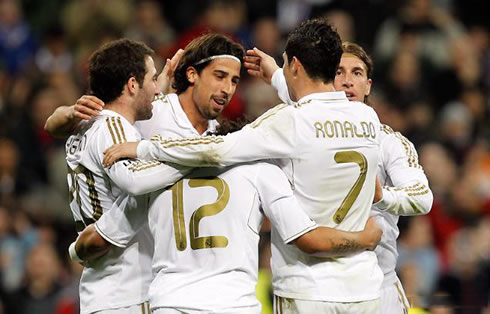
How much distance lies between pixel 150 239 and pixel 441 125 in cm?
613

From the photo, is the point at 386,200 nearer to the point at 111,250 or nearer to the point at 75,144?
the point at 111,250

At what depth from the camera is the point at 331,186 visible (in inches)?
182

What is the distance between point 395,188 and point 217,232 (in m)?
1.01

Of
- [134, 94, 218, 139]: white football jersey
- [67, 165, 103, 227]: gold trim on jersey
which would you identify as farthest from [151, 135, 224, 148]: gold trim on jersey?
[134, 94, 218, 139]: white football jersey

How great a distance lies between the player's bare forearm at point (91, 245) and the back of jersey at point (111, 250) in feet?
0.20

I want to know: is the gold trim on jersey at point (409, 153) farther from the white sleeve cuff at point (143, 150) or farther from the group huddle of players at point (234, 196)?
the white sleeve cuff at point (143, 150)

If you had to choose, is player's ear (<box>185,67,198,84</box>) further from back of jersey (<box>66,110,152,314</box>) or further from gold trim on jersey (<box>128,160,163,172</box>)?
→ gold trim on jersey (<box>128,160,163,172</box>)

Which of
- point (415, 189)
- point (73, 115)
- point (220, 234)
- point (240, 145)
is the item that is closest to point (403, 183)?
point (415, 189)

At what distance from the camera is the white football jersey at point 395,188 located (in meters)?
4.96

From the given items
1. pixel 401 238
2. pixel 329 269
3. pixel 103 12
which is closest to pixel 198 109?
pixel 329 269

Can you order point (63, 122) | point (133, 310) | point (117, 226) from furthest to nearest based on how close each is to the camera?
point (63, 122), point (133, 310), point (117, 226)

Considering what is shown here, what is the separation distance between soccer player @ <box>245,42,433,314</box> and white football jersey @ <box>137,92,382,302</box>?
1.14 ft

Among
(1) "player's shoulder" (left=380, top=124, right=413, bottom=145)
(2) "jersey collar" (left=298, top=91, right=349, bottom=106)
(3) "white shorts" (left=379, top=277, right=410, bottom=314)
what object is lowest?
(3) "white shorts" (left=379, top=277, right=410, bottom=314)

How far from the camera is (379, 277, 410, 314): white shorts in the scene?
17.3ft
